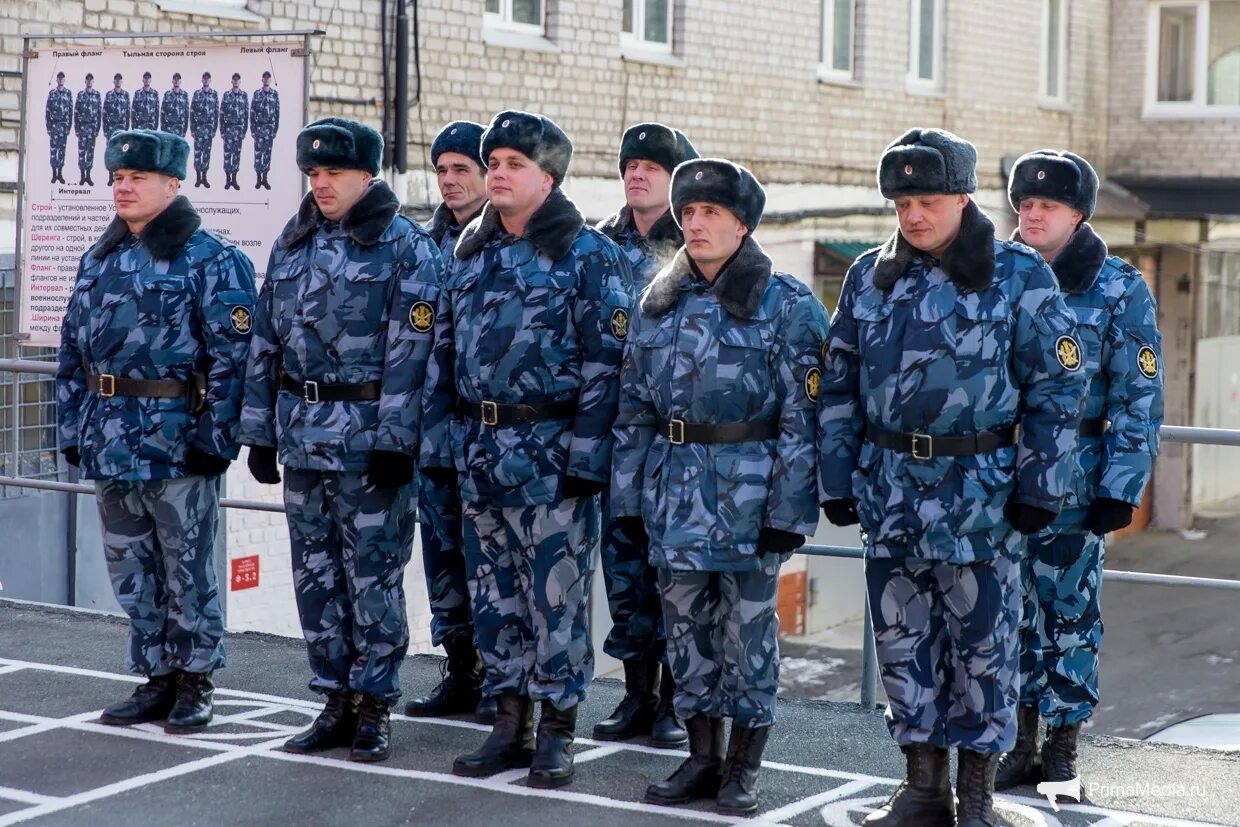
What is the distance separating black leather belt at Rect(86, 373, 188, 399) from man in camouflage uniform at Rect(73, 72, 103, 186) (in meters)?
2.43

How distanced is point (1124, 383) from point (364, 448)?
225 centimetres

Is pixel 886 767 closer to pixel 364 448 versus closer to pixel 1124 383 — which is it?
pixel 1124 383

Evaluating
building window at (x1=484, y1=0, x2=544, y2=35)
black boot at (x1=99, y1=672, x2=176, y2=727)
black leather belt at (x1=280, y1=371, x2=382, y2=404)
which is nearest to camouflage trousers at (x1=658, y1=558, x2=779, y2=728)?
black leather belt at (x1=280, y1=371, x2=382, y2=404)

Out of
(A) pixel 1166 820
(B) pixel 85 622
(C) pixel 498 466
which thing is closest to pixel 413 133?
(B) pixel 85 622

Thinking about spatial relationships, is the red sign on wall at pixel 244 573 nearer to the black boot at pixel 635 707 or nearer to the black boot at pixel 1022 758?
the black boot at pixel 635 707

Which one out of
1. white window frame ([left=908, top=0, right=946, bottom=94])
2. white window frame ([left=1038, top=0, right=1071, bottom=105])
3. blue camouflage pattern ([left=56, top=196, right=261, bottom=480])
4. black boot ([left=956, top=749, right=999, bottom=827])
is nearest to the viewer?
black boot ([left=956, top=749, right=999, bottom=827])

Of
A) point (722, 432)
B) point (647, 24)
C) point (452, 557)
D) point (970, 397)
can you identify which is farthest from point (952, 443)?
point (647, 24)

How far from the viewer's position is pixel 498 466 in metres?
5.46

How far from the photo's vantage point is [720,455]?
17.0 feet

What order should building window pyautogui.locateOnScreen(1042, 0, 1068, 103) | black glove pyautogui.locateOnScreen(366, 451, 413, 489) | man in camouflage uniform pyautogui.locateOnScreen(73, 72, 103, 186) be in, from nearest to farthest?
black glove pyautogui.locateOnScreen(366, 451, 413, 489), man in camouflage uniform pyautogui.locateOnScreen(73, 72, 103, 186), building window pyautogui.locateOnScreen(1042, 0, 1068, 103)

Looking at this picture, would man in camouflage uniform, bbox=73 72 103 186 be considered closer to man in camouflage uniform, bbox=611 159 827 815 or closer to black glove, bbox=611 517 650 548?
black glove, bbox=611 517 650 548

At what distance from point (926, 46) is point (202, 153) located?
1185cm

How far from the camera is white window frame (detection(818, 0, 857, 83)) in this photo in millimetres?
16812

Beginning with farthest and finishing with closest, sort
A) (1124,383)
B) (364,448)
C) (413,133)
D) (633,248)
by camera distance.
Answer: (413,133) < (633,248) < (364,448) < (1124,383)
